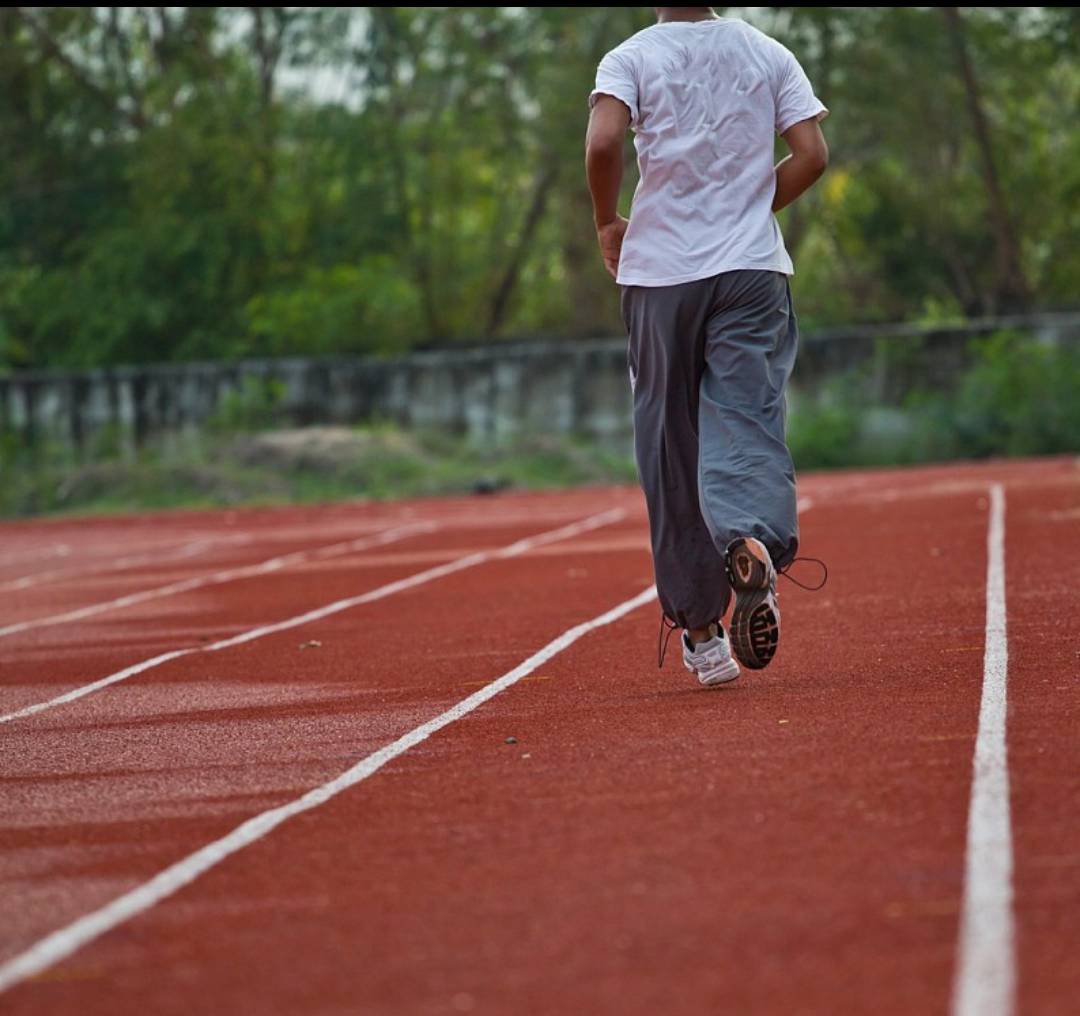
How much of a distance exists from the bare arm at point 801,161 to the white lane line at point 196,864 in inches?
68.0

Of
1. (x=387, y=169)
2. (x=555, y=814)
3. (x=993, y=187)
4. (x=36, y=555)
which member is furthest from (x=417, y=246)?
(x=555, y=814)

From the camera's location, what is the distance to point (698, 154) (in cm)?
578

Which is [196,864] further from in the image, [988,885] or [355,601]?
[355,601]

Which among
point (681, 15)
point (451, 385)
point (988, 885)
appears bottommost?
point (451, 385)

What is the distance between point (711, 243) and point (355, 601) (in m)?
5.31

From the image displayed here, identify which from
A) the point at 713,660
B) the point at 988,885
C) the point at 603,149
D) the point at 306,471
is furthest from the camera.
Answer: the point at 306,471

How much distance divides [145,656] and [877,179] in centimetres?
2826

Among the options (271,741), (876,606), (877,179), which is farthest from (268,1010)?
(877,179)

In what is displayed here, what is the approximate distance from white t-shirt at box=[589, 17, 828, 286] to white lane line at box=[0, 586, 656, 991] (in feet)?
4.51

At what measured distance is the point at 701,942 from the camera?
3227 mm

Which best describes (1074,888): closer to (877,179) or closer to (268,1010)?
(268,1010)

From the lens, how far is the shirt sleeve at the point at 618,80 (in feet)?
18.7

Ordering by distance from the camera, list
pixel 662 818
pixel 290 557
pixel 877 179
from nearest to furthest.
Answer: pixel 662 818, pixel 290 557, pixel 877 179

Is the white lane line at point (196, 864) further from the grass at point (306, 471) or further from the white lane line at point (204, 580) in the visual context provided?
the grass at point (306, 471)
